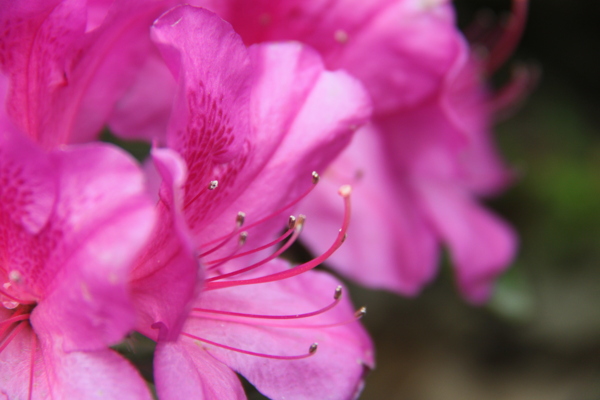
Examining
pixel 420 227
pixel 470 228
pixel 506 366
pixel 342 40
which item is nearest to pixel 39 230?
pixel 342 40

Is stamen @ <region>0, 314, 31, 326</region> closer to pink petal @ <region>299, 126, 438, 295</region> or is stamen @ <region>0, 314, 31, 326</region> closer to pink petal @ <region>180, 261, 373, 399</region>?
pink petal @ <region>180, 261, 373, 399</region>

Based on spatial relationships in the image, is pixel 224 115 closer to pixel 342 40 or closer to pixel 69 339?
pixel 69 339

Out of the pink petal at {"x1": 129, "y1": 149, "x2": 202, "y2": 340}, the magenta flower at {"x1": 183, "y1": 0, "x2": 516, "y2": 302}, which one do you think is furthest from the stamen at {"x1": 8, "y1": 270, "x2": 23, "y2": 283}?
the magenta flower at {"x1": 183, "y1": 0, "x2": 516, "y2": 302}

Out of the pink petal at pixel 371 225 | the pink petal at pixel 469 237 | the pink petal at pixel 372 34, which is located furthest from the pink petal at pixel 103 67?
the pink petal at pixel 469 237

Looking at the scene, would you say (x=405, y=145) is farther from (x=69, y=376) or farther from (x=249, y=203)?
(x=69, y=376)

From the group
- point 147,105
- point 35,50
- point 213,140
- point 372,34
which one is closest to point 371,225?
point 372,34

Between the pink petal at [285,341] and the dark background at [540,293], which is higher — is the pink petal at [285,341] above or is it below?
above

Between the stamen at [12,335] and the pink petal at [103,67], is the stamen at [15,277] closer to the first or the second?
the stamen at [12,335]
